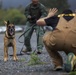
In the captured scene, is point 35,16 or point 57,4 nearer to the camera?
point 35,16

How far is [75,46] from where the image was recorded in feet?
31.5

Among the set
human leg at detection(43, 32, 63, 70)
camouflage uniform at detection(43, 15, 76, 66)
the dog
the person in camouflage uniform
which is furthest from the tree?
→ camouflage uniform at detection(43, 15, 76, 66)

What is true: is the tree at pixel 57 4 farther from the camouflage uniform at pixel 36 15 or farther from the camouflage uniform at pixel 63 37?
the camouflage uniform at pixel 63 37

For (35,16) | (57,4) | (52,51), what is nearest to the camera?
(52,51)

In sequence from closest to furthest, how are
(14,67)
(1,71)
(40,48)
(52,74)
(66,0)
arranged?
(52,74)
(1,71)
(14,67)
(40,48)
(66,0)

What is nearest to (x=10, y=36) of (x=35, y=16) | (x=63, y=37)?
(x=35, y=16)

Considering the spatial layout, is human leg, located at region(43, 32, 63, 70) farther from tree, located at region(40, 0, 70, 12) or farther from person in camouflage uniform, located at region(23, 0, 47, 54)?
tree, located at region(40, 0, 70, 12)

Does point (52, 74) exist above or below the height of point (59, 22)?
below

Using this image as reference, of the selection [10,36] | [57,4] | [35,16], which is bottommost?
[57,4]

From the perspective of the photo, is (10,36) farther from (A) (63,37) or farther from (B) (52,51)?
(A) (63,37)

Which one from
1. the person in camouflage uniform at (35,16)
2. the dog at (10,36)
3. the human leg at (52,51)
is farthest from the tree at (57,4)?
the human leg at (52,51)

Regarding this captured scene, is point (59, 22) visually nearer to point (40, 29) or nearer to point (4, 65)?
point (4, 65)

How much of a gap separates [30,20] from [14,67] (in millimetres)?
4951

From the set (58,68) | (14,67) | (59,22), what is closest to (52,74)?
(58,68)
